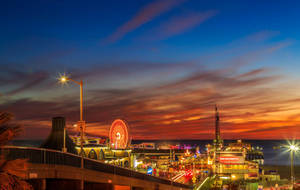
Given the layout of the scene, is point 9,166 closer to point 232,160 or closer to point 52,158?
point 52,158

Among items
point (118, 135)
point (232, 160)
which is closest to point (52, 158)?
point (118, 135)

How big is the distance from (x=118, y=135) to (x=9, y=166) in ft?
173

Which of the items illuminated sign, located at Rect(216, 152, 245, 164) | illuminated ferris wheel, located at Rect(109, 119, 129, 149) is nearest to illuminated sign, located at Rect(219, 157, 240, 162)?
illuminated sign, located at Rect(216, 152, 245, 164)

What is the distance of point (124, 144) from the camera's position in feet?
208

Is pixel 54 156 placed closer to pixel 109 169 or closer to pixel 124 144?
pixel 109 169

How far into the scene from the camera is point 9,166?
36.3 feet

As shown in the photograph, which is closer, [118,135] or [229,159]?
[118,135]

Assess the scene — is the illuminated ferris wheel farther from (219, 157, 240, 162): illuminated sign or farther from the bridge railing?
(219, 157, 240, 162): illuminated sign

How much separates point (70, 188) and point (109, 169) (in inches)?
182

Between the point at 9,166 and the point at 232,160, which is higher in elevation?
the point at 9,166

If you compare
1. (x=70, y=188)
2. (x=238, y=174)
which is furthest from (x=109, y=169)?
(x=238, y=174)

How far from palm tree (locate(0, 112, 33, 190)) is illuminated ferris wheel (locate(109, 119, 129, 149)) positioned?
169ft

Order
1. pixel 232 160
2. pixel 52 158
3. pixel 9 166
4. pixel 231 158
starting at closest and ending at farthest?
pixel 9 166 < pixel 52 158 < pixel 232 160 < pixel 231 158

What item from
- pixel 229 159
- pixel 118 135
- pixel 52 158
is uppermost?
pixel 52 158
